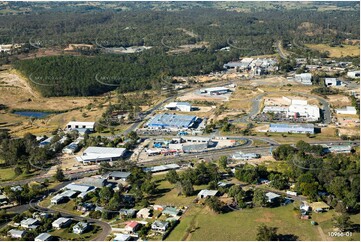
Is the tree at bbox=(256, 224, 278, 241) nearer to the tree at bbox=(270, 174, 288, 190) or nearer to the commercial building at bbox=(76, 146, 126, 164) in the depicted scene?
the tree at bbox=(270, 174, 288, 190)

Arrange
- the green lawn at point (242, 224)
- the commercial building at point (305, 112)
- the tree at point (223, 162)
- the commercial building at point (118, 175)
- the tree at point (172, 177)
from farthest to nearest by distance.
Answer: the commercial building at point (305, 112), the tree at point (223, 162), the commercial building at point (118, 175), the tree at point (172, 177), the green lawn at point (242, 224)

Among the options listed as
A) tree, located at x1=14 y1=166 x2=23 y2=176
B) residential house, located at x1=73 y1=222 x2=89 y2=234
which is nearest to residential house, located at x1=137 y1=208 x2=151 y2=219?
residential house, located at x1=73 y1=222 x2=89 y2=234

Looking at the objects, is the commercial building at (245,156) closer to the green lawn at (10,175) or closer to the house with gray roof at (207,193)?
the house with gray roof at (207,193)

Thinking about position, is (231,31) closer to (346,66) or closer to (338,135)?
(346,66)

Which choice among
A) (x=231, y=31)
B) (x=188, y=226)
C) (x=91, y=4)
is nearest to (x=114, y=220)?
(x=188, y=226)

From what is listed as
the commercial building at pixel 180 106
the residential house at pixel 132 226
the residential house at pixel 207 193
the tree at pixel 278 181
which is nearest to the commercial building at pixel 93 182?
the residential house at pixel 132 226

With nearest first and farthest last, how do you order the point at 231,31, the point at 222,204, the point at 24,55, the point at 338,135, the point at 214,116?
the point at 222,204 → the point at 338,135 → the point at 214,116 → the point at 24,55 → the point at 231,31
